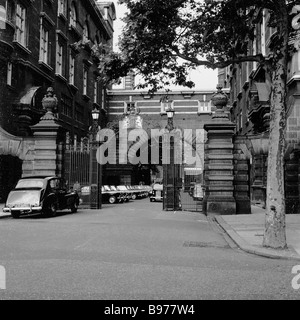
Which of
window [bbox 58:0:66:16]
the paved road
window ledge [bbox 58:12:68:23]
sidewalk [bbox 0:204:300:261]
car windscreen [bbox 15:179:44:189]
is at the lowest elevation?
sidewalk [bbox 0:204:300:261]


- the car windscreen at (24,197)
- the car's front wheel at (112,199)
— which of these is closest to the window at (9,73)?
the car windscreen at (24,197)

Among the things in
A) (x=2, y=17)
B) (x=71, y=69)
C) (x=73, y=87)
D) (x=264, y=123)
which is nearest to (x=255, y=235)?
(x=264, y=123)

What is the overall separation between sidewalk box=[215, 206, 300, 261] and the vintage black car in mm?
6529

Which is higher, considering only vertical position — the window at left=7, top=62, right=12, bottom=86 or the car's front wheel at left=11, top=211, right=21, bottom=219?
the window at left=7, top=62, right=12, bottom=86

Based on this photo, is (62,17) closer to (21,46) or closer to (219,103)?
(21,46)

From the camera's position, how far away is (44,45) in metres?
29.6

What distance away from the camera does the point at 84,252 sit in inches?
331

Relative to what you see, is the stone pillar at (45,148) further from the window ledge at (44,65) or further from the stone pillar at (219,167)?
the window ledge at (44,65)

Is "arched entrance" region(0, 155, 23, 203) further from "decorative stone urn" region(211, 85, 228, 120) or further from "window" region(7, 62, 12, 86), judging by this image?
"decorative stone urn" region(211, 85, 228, 120)

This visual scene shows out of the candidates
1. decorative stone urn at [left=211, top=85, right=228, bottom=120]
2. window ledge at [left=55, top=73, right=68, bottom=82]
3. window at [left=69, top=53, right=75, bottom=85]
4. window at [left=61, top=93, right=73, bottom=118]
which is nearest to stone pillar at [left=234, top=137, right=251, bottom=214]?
decorative stone urn at [left=211, top=85, right=228, bottom=120]

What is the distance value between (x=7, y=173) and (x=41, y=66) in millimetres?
8359

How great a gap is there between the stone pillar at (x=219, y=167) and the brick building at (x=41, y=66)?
5488 mm

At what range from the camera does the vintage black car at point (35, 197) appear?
15.9 metres

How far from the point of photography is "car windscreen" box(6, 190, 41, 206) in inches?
629
